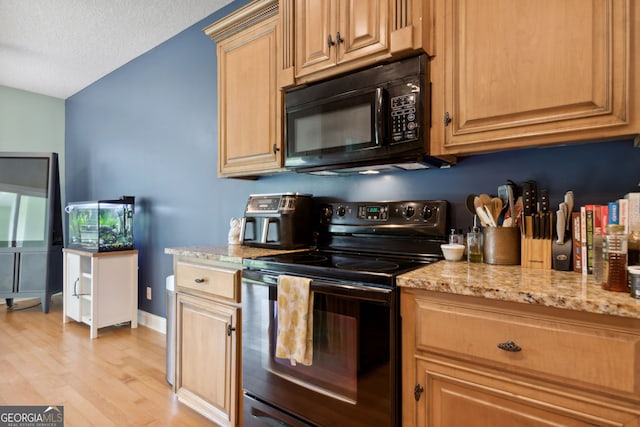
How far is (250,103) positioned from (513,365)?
5.75 feet

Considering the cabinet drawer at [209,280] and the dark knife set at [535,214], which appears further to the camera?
the cabinet drawer at [209,280]

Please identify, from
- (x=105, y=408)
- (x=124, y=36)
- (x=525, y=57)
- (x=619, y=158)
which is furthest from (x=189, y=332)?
(x=124, y=36)

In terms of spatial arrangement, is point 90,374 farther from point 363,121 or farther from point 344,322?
point 363,121

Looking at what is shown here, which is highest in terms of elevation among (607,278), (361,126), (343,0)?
(343,0)

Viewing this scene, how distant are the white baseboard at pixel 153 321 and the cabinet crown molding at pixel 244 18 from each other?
96.9 inches

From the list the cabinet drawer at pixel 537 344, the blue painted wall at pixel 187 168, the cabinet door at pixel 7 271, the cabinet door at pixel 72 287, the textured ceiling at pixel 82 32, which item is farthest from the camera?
the cabinet door at pixel 7 271

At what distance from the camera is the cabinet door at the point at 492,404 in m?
0.87

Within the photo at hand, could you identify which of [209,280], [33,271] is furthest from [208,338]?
[33,271]

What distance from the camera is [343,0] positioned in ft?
5.12

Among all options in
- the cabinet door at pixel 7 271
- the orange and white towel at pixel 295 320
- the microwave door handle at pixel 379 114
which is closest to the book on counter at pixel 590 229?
the microwave door handle at pixel 379 114

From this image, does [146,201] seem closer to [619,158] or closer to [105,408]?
[105,408]

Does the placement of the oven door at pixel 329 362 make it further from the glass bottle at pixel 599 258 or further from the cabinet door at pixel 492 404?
the glass bottle at pixel 599 258

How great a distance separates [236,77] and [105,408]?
2031 mm

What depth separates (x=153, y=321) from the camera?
130 inches
